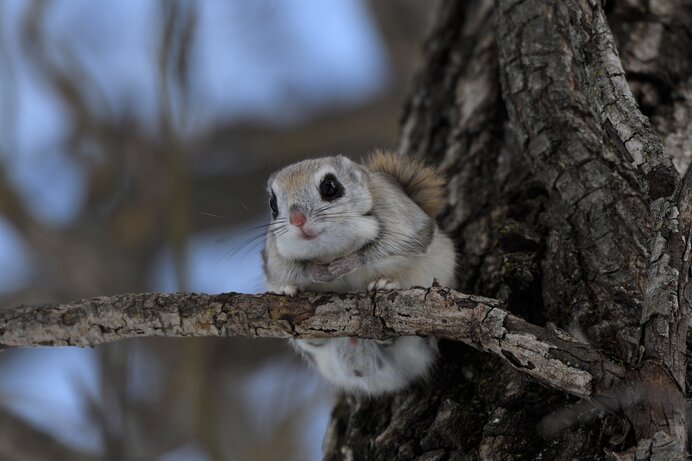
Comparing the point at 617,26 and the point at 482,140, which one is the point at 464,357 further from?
the point at 617,26

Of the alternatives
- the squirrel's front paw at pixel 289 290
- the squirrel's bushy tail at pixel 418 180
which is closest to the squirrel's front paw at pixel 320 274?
the squirrel's front paw at pixel 289 290

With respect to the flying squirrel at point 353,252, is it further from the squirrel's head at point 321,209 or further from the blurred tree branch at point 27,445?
the blurred tree branch at point 27,445

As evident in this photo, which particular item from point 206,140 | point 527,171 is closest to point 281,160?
point 206,140

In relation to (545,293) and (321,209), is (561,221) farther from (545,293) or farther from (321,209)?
(321,209)

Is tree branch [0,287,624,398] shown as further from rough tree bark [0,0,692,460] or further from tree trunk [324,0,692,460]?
tree trunk [324,0,692,460]

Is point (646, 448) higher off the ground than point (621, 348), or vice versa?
point (621, 348)

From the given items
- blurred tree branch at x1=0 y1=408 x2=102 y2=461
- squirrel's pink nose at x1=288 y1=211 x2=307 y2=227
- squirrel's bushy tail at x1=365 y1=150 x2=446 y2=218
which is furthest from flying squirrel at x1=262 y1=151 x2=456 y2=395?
blurred tree branch at x1=0 y1=408 x2=102 y2=461

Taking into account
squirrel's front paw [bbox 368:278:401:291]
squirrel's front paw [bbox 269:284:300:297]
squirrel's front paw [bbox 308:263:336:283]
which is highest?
squirrel's front paw [bbox 308:263:336:283]
